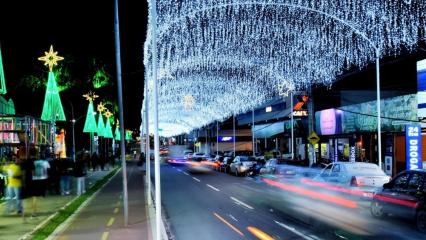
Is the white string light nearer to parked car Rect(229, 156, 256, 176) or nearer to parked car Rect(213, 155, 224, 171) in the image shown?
parked car Rect(229, 156, 256, 176)

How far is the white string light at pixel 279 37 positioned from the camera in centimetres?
2628

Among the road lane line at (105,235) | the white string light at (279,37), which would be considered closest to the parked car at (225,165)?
the white string light at (279,37)

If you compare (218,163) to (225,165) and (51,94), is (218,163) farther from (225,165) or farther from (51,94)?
(51,94)

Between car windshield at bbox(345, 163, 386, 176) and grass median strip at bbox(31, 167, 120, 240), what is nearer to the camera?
grass median strip at bbox(31, 167, 120, 240)

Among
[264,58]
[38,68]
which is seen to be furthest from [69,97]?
[264,58]

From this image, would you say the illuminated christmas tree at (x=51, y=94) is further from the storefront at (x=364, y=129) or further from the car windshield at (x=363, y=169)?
the storefront at (x=364, y=129)

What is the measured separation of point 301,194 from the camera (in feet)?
72.8

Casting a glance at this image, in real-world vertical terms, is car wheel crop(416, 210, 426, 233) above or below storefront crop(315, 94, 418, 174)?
below

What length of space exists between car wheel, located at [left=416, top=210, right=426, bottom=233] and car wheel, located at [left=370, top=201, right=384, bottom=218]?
204 centimetres

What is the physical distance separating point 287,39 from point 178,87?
3440cm

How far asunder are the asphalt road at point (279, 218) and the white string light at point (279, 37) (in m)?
7.61

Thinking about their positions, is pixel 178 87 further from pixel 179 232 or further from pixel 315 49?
pixel 179 232

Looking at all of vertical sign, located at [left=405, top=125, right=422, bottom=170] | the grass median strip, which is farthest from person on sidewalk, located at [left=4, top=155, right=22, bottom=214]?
vertical sign, located at [left=405, top=125, right=422, bottom=170]

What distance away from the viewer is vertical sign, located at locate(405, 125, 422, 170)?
24.5 meters
